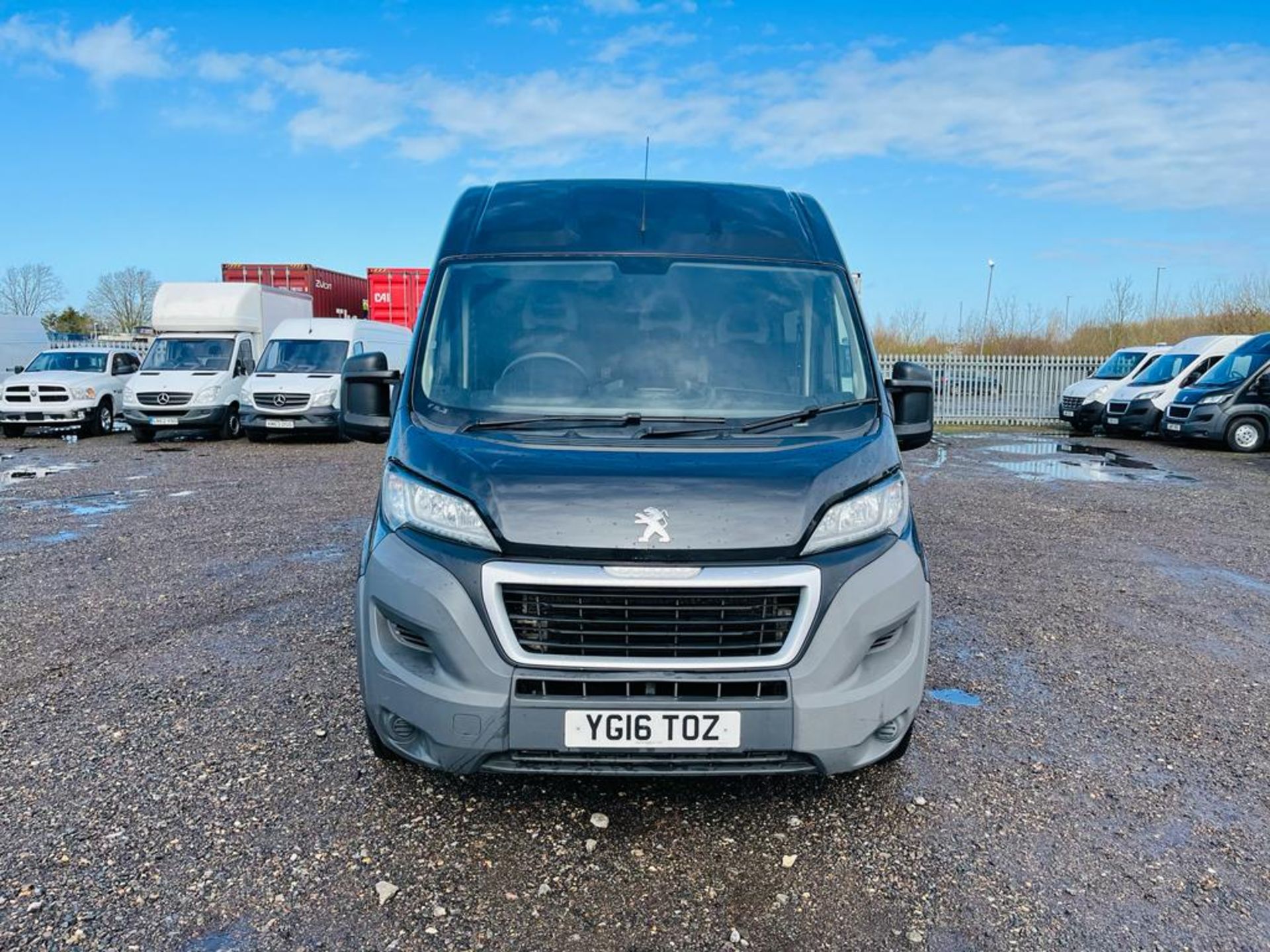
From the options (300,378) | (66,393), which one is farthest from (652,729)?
(66,393)

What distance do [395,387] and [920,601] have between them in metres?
2.36

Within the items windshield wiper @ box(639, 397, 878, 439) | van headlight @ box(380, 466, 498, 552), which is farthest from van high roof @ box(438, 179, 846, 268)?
van headlight @ box(380, 466, 498, 552)

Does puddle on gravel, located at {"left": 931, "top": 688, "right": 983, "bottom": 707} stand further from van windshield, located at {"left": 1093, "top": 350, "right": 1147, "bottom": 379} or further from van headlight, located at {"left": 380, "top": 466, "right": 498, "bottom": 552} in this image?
van windshield, located at {"left": 1093, "top": 350, "right": 1147, "bottom": 379}

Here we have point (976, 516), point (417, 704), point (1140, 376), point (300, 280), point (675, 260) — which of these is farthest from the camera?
point (300, 280)

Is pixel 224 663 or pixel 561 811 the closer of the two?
pixel 561 811

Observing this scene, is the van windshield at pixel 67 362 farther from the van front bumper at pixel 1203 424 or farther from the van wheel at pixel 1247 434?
the van wheel at pixel 1247 434

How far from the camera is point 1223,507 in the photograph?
1102cm

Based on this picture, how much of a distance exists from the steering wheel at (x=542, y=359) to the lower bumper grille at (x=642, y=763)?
1.44 meters

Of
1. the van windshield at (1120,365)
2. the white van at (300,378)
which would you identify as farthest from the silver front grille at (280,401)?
the van windshield at (1120,365)

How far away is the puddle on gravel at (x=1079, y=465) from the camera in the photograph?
1378 cm

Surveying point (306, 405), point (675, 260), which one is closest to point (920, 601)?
point (675, 260)

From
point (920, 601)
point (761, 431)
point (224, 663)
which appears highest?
point (761, 431)

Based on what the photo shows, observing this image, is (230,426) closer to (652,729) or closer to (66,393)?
(66,393)

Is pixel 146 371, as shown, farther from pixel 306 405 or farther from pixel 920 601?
pixel 920 601
